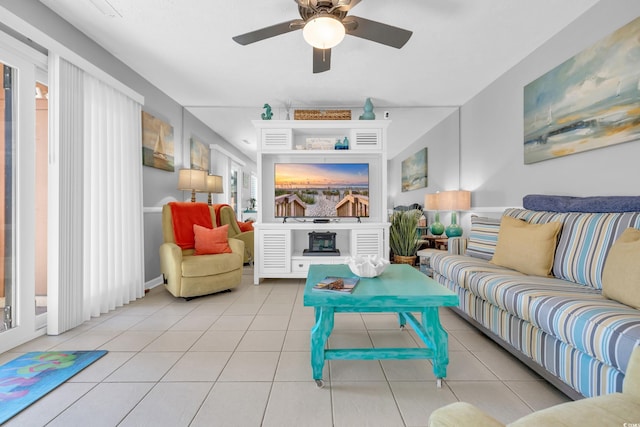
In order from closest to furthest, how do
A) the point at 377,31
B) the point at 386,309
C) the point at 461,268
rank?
the point at 386,309 < the point at 377,31 < the point at 461,268

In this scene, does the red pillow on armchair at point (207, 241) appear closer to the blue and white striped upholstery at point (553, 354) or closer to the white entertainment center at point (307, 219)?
the white entertainment center at point (307, 219)

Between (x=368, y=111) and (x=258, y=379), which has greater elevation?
(x=368, y=111)

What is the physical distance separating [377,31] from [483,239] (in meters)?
1.98

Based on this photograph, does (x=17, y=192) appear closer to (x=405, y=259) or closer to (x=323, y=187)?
(x=323, y=187)

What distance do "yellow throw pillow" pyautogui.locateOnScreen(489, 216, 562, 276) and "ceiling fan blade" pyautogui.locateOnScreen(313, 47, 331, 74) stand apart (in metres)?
1.95

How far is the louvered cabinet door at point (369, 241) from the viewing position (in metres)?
3.82

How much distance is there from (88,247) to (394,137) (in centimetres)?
528

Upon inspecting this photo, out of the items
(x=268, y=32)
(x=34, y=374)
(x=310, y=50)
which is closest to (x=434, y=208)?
(x=310, y=50)

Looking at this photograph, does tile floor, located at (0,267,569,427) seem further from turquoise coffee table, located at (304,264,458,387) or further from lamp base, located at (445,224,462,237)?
lamp base, located at (445,224,462,237)

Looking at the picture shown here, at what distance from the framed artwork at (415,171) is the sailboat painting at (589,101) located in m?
2.84

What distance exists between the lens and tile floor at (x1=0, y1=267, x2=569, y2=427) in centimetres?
137

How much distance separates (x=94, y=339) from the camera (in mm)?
2172

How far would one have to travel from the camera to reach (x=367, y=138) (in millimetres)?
3887

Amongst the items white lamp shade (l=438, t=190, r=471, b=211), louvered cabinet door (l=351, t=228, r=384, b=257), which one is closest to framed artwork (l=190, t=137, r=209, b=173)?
louvered cabinet door (l=351, t=228, r=384, b=257)
